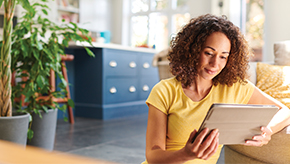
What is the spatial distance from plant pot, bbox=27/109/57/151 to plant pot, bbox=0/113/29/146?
37 centimetres

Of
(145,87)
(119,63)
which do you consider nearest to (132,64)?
(119,63)

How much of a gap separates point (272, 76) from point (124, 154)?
1.24 meters

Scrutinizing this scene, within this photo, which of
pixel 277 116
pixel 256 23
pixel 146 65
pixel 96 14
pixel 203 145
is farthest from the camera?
pixel 96 14

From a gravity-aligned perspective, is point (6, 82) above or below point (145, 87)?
above

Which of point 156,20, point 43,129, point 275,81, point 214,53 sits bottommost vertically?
point 43,129

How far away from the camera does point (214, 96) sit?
1226 mm

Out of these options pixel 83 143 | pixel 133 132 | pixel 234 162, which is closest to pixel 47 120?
pixel 83 143

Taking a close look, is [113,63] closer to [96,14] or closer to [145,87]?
[145,87]

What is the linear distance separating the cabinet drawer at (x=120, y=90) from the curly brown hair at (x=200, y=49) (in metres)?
3.11

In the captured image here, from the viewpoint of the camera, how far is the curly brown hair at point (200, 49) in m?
1.16

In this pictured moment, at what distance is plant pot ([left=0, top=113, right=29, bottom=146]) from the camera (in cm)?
187

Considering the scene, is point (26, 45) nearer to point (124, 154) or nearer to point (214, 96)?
point (124, 154)

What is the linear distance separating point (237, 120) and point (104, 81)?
3.42 meters

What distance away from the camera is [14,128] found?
1907mm
